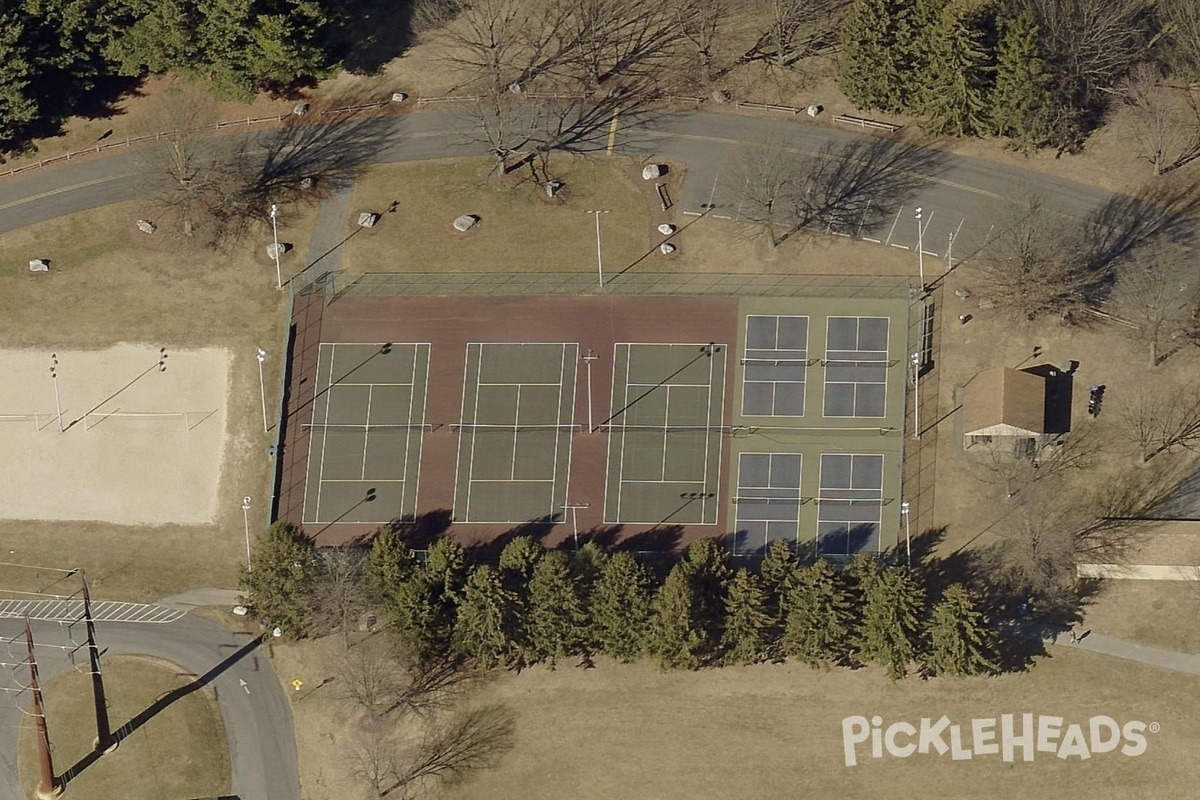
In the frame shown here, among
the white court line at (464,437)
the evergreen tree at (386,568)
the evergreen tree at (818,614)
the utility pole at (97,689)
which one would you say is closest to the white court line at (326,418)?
the evergreen tree at (386,568)

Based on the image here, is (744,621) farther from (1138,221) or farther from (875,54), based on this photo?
(875,54)

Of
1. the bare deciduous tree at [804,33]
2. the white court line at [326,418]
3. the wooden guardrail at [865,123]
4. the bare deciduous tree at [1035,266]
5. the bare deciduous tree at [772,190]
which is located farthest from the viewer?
the bare deciduous tree at [804,33]

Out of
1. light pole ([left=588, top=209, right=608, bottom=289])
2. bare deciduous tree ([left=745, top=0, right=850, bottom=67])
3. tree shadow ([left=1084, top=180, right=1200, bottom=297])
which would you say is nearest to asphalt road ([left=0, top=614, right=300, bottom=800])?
light pole ([left=588, top=209, right=608, bottom=289])

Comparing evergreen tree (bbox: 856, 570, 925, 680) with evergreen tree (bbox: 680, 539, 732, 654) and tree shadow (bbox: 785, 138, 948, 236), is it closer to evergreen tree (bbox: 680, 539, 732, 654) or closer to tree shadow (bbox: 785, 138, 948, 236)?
evergreen tree (bbox: 680, 539, 732, 654)

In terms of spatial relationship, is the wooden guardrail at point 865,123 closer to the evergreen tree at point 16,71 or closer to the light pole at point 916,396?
the light pole at point 916,396

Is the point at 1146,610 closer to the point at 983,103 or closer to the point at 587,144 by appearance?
the point at 983,103

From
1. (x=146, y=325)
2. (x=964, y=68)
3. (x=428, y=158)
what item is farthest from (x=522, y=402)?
(x=964, y=68)
